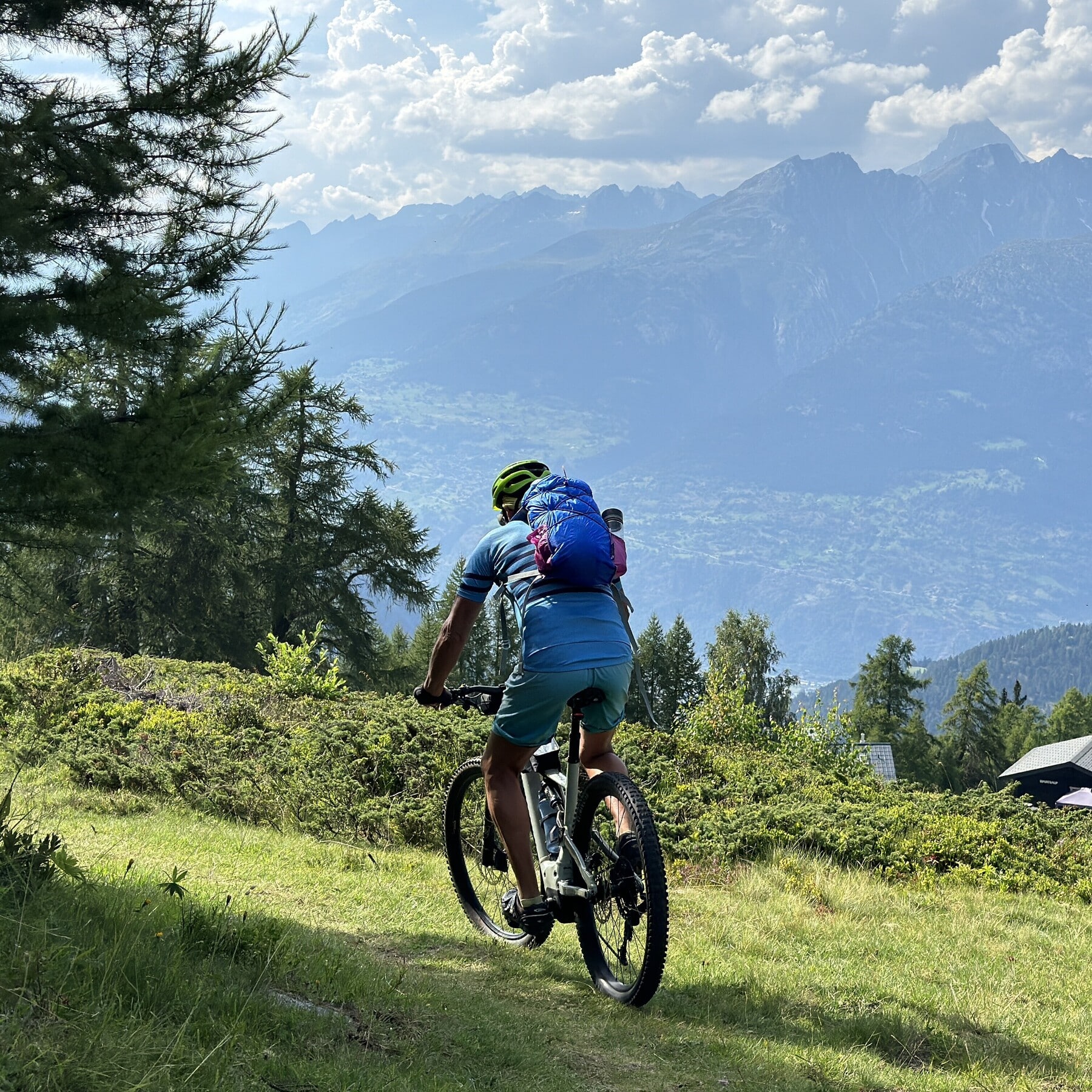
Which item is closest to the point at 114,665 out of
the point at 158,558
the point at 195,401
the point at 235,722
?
the point at 235,722

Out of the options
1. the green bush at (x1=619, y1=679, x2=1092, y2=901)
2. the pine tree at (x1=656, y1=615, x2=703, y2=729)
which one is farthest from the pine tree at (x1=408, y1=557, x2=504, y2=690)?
the green bush at (x1=619, y1=679, x2=1092, y2=901)

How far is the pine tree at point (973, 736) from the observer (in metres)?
82.7

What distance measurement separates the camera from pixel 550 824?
4.99 meters

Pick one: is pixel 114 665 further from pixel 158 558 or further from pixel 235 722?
pixel 158 558

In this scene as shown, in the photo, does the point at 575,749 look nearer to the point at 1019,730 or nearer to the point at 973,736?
the point at 973,736

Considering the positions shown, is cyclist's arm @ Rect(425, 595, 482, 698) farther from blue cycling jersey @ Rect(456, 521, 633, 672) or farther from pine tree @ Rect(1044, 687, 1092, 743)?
pine tree @ Rect(1044, 687, 1092, 743)

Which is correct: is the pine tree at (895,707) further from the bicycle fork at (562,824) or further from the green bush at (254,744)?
the bicycle fork at (562,824)

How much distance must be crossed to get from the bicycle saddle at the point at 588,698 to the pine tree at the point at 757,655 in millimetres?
70133

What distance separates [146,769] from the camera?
9.13 metres

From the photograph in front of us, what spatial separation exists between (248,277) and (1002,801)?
310 inches

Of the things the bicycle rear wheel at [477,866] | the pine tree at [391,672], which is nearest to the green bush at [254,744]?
the bicycle rear wheel at [477,866]

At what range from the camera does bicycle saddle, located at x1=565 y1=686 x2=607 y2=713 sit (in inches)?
182

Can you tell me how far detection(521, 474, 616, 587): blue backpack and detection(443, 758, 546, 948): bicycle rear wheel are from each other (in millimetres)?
1335

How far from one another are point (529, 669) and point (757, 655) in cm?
7941
